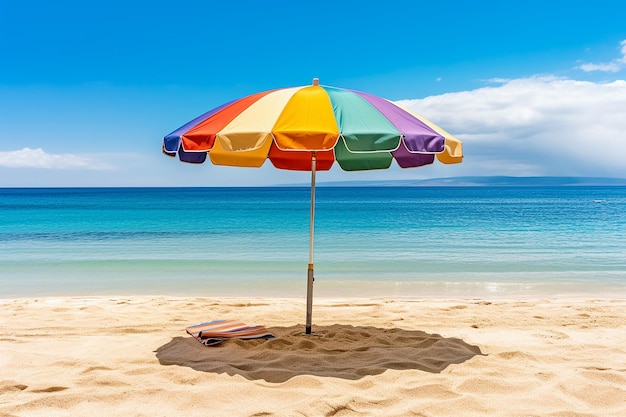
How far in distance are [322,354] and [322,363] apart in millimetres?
262

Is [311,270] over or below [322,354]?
over

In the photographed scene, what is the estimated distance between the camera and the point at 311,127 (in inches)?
150

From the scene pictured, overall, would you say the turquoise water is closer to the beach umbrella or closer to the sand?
the sand

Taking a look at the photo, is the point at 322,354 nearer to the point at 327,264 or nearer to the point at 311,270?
the point at 311,270

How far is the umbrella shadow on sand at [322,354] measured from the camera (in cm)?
416

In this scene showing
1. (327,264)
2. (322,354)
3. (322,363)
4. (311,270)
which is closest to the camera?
(322,363)

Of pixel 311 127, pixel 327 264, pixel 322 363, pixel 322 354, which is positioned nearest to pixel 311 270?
pixel 322 354

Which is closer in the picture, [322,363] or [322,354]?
[322,363]

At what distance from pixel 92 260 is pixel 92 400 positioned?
1122 cm

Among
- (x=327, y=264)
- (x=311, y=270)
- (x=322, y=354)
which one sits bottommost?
(x=327, y=264)

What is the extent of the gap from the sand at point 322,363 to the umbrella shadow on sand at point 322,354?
2cm

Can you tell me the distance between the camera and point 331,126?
385cm

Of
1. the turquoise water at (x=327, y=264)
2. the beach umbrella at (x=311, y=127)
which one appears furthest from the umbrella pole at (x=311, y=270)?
the turquoise water at (x=327, y=264)

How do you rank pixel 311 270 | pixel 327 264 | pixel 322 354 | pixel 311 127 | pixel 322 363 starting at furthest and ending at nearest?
pixel 327 264, pixel 311 270, pixel 322 354, pixel 322 363, pixel 311 127
